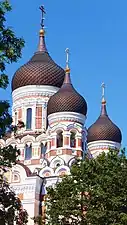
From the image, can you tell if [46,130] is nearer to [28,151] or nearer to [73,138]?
[28,151]

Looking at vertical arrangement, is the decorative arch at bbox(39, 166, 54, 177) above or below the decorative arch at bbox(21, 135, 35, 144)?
below

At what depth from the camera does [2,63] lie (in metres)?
11.9

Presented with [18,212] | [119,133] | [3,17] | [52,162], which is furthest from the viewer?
[119,133]

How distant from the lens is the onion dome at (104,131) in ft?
140

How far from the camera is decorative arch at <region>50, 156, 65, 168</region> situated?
3716 centimetres

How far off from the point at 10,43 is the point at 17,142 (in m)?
28.2

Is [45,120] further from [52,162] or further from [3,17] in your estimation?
[3,17]

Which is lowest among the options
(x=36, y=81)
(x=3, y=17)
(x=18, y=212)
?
(x=18, y=212)

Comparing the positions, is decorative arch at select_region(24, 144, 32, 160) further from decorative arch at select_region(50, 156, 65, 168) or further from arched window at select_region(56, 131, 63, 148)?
decorative arch at select_region(50, 156, 65, 168)

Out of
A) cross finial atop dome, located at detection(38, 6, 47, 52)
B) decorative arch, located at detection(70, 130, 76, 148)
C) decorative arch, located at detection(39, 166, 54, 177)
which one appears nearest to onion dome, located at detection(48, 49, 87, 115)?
decorative arch, located at detection(70, 130, 76, 148)

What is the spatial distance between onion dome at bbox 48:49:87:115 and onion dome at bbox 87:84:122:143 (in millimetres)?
4715

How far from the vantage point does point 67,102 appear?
37.9 meters

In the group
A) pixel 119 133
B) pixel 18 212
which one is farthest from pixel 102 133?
pixel 18 212

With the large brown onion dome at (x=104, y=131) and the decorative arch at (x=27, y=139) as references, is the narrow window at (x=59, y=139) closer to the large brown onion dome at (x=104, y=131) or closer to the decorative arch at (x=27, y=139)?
the decorative arch at (x=27, y=139)
